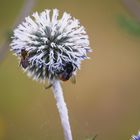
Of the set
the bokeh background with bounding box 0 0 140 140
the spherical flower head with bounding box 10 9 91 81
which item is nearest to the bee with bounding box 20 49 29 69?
the spherical flower head with bounding box 10 9 91 81

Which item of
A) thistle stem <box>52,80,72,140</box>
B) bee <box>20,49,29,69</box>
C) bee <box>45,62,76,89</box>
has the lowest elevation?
thistle stem <box>52,80,72,140</box>

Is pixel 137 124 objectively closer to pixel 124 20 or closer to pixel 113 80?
pixel 113 80

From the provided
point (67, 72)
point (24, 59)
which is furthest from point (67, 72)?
point (24, 59)

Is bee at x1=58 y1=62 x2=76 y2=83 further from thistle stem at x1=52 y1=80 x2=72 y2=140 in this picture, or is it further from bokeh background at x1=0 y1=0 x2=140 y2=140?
bokeh background at x1=0 y1=0 x2=140 y2=140

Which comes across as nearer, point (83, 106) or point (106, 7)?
point (83, 106)

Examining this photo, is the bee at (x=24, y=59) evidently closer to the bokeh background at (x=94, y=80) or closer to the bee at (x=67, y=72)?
the bee at (x=67, y=72)

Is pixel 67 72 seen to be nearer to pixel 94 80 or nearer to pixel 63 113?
pixel 63 113

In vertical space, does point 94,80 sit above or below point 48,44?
above

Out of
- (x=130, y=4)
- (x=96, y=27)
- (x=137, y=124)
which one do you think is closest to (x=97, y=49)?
(x=96, y=27)
